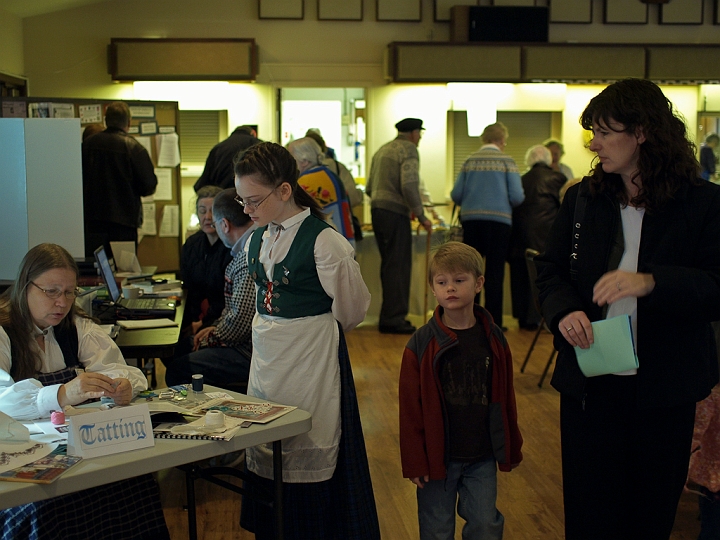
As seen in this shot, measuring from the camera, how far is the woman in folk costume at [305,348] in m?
2.48

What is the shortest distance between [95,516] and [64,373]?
17.1 inches

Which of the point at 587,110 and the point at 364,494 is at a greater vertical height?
the point at 587,110

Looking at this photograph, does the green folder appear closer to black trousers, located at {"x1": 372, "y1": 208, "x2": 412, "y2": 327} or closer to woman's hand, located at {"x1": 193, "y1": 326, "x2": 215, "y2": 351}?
woman's hand, located at {"x1": 193, "y1": 326, "x2": 215, "y2": 351}

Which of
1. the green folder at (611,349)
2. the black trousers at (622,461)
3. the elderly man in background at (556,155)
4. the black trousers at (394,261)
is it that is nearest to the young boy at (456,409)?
the black trousers at (622,461)

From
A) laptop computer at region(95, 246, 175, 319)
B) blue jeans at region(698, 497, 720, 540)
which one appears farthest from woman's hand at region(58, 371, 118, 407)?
blue jeans at region(698, 497, 720, 540)

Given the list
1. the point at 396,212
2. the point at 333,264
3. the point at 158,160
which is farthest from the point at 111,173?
the point at 333,264

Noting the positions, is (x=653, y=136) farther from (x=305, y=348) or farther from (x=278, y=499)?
(x=278, y=499)

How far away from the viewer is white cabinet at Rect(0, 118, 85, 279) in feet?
12.8

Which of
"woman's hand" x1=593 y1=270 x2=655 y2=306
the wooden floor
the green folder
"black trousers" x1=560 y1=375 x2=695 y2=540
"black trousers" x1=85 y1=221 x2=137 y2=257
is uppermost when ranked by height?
"woman's hand" x1=593 y1=270 x2=655 y2=306

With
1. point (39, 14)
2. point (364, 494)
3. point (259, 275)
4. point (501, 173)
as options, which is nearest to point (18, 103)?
point (39, 14)

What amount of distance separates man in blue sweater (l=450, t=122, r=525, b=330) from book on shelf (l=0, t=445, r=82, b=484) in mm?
5042

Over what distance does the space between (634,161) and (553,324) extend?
1.50 feet

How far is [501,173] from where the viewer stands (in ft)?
21.7

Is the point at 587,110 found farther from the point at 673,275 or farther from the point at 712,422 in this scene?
the point at 712,422
